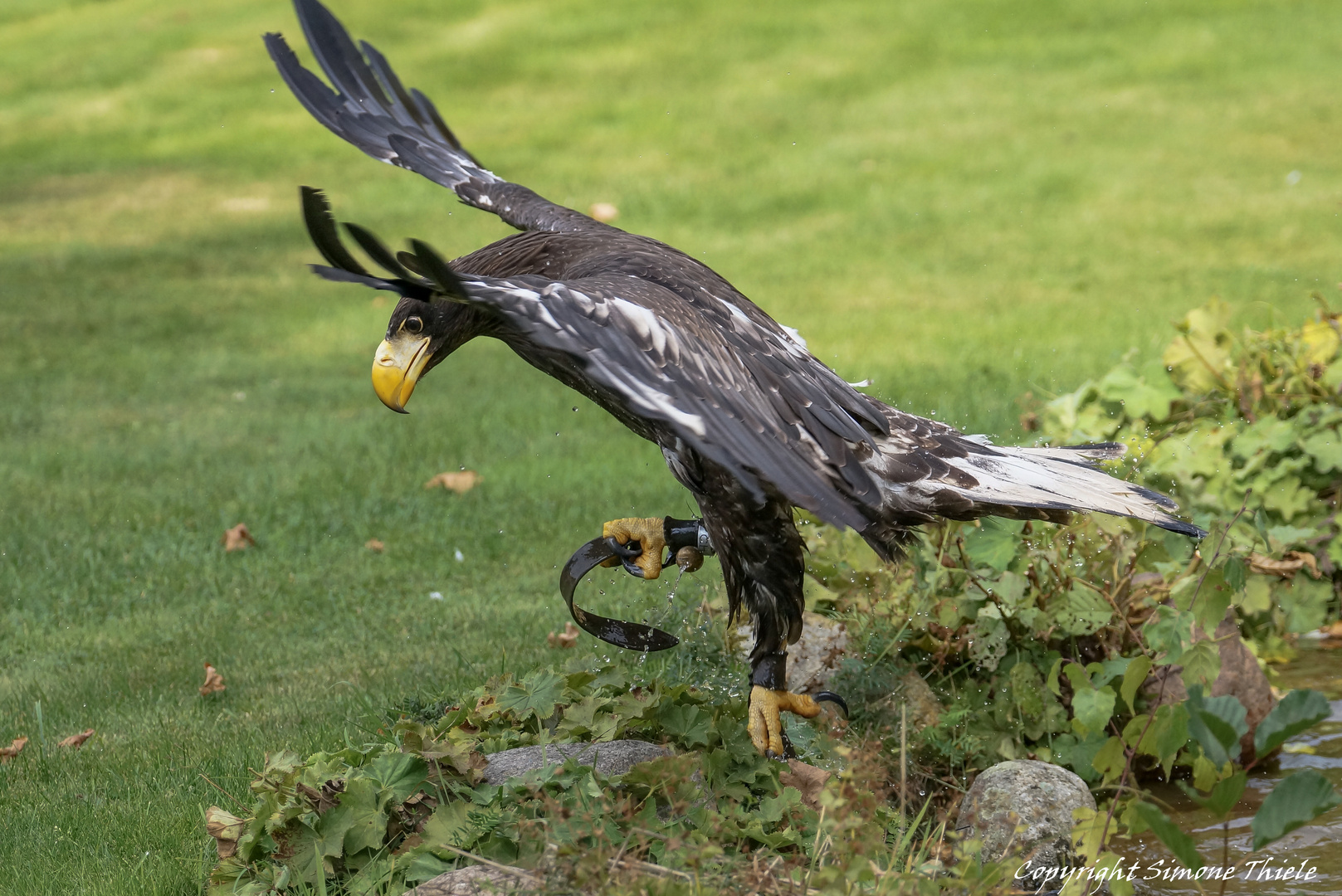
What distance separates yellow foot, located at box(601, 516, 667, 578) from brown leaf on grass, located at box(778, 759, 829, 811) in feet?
2.57

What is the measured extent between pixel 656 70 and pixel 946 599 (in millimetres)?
13493

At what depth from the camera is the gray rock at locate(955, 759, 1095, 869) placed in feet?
10.9

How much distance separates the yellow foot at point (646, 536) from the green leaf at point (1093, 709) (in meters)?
1.24

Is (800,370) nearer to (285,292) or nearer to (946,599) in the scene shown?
(946,599)

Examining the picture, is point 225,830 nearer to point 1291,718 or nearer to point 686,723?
point 686,723

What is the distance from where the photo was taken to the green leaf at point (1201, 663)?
2971mm

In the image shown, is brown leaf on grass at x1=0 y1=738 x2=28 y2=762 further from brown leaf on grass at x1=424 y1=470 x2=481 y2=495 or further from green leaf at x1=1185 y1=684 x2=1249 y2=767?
green leaf at x1=1185 y1=684 x2=1249 y2=767

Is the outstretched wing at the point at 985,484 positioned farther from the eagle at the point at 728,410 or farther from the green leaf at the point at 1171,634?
the green leaf at the point at 1171,634

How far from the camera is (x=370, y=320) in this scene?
10.3 meters

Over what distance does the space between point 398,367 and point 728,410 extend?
988 millimetres

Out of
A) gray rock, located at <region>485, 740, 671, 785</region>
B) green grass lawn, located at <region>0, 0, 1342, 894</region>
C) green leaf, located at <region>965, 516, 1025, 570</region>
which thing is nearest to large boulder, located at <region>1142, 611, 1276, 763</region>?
green leaf, located at <region>965, 516, 1025, 570</region>

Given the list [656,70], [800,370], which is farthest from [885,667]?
[656,70]

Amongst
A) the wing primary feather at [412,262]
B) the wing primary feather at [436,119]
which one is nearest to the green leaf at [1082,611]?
the wing primary feather at [412,262]

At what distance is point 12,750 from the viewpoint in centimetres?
403
